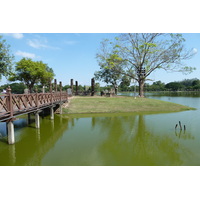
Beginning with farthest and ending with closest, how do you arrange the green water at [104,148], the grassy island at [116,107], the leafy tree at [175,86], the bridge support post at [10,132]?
the leafy tree at [175,86], the grassy island at [116,107], the bridge support post at [10,132], the green water at [104,148]

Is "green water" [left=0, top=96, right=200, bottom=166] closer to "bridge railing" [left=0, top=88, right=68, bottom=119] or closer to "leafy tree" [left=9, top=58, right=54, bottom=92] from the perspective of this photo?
"bridge railing" [left=0, top=88, right=68, bottom=119]

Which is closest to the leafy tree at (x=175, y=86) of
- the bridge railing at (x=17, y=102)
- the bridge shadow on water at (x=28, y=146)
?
the bridge railing at (x=17, y=102)

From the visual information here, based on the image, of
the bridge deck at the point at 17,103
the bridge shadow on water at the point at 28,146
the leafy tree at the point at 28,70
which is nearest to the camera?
the bridge shadow on water at the point at 28,146

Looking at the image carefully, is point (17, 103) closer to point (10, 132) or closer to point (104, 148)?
point (10, 132)

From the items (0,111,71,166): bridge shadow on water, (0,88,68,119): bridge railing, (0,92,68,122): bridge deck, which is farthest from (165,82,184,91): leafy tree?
(0,111,71,166): bridge shadow on water

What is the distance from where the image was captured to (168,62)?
88.2ft

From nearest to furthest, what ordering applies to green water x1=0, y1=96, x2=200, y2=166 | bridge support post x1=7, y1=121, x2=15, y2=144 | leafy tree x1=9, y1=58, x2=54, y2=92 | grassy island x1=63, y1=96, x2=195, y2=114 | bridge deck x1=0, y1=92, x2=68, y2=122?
green water x1=0, y1=96, x2=200, y2=166, bridge deck x1=0, y1=92, x2=68, y2=122, bridge support post x1=7, y1=121, x2=15, y2=144, grassy island x1=63, y1=96, x2=195, y2=114, leafy tree x1=9, y1=58, x2=54, y2=92

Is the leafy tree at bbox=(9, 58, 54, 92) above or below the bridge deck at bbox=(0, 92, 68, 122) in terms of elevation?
above

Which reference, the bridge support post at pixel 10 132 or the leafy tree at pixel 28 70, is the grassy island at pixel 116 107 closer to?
the bridge support post at pixel 10 132

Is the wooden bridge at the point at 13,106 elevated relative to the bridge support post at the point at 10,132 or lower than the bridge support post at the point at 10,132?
elevated

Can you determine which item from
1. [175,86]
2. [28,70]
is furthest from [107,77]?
[175,86]

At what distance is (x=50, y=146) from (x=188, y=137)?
781cm

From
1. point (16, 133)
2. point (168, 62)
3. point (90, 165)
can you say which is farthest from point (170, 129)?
point (168, 62)

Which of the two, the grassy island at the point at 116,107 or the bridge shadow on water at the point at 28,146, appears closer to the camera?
the bridge shadow on water at the point at 28,146
